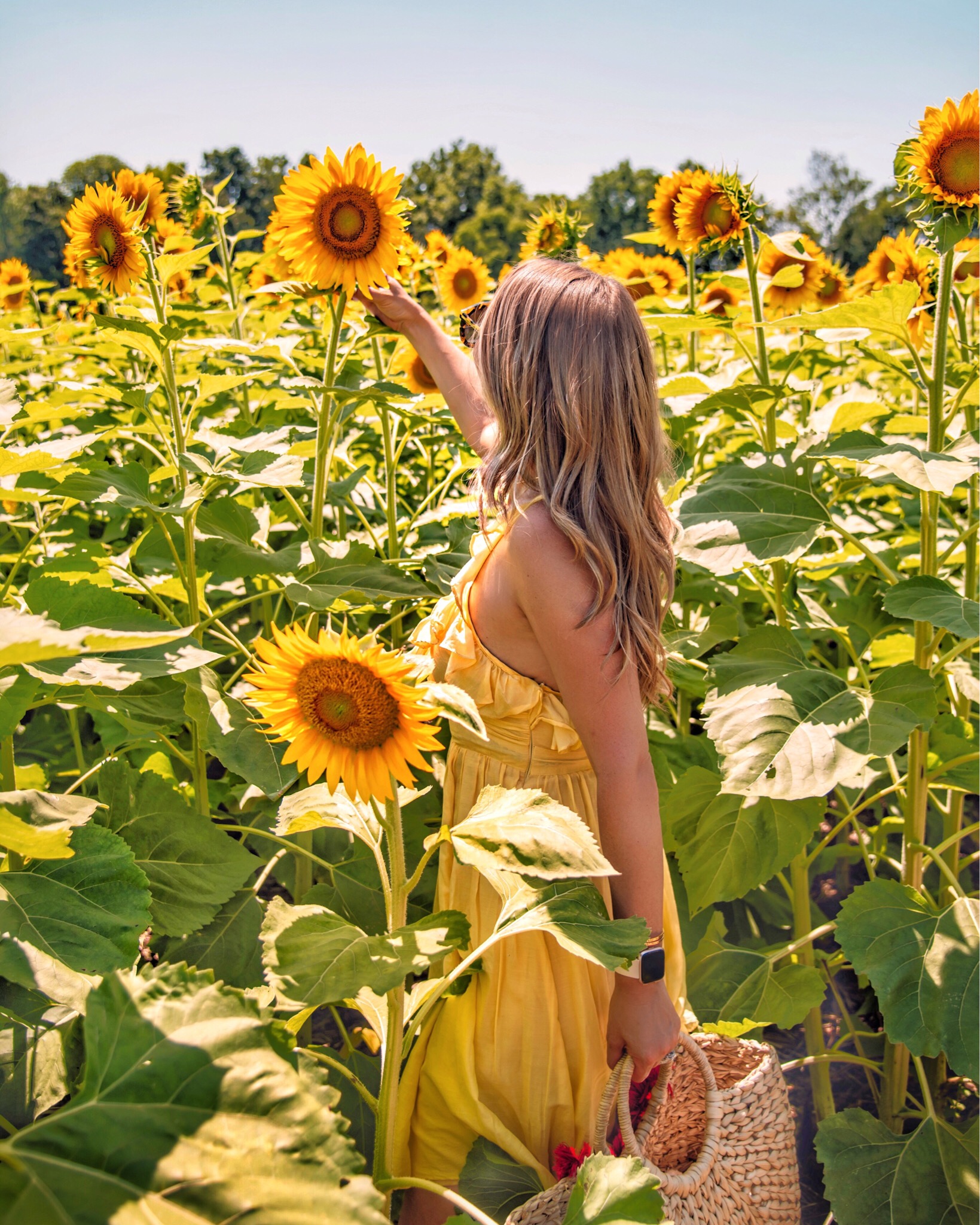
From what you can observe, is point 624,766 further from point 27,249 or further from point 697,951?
point 27,249

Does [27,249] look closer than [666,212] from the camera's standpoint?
No

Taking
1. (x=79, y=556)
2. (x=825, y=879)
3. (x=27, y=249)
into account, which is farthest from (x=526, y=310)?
(x=27, y=249)

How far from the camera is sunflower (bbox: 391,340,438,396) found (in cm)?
236

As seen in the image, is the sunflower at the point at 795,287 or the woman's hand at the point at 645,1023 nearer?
the woman's hand at the point at 645,1023

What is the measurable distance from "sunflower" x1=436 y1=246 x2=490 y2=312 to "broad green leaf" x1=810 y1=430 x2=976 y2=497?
1.59 metres

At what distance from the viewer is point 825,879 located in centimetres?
300

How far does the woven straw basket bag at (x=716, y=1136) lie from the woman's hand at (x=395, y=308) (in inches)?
56.4

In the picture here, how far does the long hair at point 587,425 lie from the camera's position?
1.42 metres

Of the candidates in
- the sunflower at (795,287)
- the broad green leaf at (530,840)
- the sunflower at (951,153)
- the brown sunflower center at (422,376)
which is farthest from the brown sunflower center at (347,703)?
the sunflower at (795,287)

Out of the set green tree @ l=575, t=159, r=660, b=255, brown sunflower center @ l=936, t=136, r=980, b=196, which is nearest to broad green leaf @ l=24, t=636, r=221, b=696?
brown sunflower center @ l=936, t=136, r=980, b=196

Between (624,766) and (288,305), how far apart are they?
83.2 inches

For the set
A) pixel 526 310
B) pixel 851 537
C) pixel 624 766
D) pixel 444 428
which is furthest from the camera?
pixel 444 428

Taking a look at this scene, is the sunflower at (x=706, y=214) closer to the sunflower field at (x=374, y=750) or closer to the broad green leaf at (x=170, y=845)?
the sunflower field at (x=374, y=750)

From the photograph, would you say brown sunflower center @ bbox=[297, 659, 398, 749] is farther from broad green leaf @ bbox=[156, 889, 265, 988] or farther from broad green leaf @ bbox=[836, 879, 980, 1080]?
broad green leaf @ bbox=[836, 879, 980, 1080]
